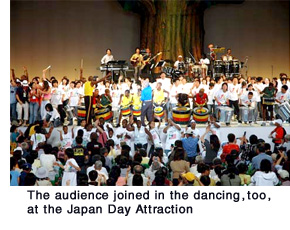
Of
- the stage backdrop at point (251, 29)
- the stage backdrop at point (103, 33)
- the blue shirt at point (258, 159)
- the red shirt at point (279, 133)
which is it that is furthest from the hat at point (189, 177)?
the stage backdrop at point (251, 29)

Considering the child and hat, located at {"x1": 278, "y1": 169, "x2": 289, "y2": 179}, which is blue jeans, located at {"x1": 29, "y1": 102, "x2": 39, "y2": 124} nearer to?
the child

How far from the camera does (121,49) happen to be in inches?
846

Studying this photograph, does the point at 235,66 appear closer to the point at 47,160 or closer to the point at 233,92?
the point at 233,92

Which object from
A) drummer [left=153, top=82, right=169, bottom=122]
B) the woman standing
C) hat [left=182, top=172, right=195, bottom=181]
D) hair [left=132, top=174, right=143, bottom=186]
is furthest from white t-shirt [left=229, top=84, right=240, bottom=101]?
hair [left=132, top=174, right=143, bottom=186]

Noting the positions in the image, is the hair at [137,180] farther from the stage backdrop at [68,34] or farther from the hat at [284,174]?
the stage backdrop at [68,34]

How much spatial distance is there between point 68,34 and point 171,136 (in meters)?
9.36

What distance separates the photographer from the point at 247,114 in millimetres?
14375

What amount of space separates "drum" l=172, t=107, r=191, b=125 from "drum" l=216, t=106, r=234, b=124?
80cm

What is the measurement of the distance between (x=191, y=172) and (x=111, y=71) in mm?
7636

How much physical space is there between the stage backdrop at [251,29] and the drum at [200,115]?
25.3 feet

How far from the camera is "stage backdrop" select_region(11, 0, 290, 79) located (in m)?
20.8

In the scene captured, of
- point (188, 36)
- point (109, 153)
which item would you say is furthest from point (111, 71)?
point (109, 153)

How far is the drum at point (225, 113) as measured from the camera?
14.1m

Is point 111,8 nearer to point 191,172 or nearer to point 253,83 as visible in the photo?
point 253,83
